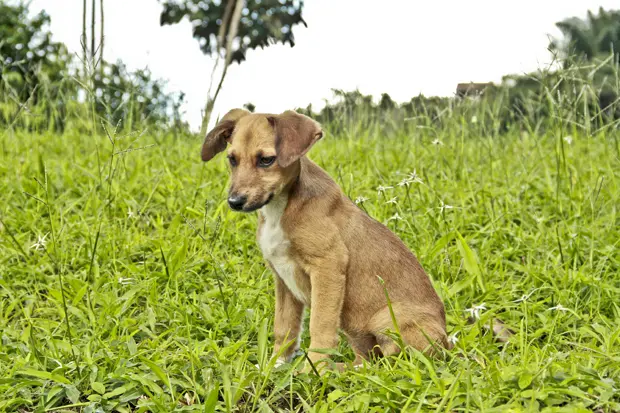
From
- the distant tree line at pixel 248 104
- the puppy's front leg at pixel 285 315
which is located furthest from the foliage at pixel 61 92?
the puppy's front leg at pixel 285 315

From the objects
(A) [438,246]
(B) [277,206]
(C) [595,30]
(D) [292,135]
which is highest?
(C) [595,30]

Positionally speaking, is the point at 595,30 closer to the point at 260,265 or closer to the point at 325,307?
the point at 260,265

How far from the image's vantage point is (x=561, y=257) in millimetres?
5309

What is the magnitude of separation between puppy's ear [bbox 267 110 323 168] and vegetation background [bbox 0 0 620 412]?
80 centimetres

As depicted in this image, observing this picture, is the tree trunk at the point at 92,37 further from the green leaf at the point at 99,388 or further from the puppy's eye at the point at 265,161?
the green leaf at the point at 99,388

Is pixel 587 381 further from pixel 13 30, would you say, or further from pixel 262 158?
pixel 13 30

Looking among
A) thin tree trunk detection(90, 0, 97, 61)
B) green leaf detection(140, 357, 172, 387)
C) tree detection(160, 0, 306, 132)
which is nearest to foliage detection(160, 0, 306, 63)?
tree detection(160, 0, 306, 132)

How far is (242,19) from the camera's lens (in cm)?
933

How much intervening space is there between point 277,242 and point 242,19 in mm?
6038

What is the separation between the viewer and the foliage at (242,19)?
8.79m

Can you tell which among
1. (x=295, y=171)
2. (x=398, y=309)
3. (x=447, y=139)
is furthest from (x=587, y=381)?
(x=447, y=139)

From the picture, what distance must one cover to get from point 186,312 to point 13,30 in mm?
10861

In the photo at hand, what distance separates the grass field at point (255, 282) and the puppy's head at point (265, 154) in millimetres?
687

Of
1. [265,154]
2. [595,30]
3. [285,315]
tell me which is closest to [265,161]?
[265,154]
